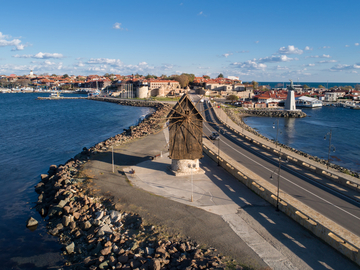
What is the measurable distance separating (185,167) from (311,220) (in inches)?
543

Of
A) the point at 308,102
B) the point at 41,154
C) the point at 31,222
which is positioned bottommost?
the point at 31,222

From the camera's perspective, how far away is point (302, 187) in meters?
25.1

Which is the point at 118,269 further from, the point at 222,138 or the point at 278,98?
the point at 278,98

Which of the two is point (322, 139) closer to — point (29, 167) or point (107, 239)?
point (107, 239)

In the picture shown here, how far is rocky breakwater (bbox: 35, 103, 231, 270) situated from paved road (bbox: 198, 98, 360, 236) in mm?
10486

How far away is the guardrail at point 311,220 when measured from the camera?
50.0ft

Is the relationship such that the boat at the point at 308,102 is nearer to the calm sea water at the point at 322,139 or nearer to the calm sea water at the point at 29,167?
the calm sea water at the point at 322,139

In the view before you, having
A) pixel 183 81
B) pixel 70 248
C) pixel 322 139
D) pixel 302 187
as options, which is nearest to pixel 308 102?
pixel 183 81

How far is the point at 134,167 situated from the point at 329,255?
21.4 m

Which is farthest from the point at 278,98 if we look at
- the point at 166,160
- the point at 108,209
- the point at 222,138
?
the point at 108,209

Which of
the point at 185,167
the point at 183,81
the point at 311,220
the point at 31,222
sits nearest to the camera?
the point at 311,220

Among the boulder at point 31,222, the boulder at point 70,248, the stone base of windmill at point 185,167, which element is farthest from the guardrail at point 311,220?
the boulder at point 31,222

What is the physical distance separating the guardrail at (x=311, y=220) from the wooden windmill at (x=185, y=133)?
5577 millimetres

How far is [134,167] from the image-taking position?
31.2m
